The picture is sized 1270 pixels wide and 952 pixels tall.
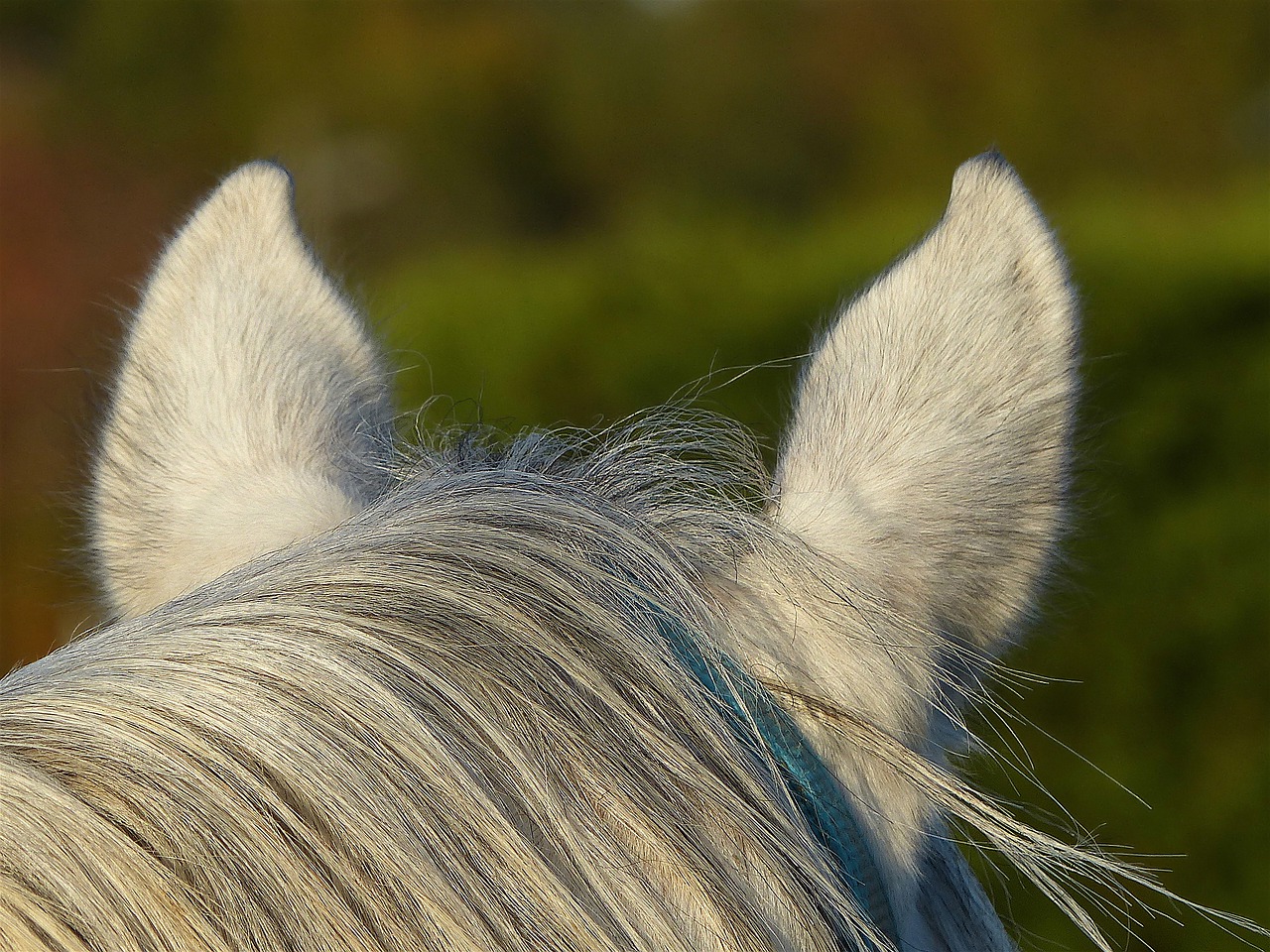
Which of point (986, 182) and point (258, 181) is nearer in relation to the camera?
point (986, 182)

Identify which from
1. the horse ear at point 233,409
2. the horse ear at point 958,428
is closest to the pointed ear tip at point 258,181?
the horse ear at point 233,409

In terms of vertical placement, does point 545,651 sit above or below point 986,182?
below

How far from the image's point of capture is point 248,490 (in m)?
1.44

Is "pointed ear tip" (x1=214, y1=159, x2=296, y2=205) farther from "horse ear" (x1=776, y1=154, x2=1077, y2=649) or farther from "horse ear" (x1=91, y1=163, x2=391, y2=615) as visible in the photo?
"horse ear" (x1=776, y1=154, x2=1077, y2=649)

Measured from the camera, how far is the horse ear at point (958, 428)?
1227 mm

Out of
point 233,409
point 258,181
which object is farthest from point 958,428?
point 258,181

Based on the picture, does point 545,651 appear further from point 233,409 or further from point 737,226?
point 737,226

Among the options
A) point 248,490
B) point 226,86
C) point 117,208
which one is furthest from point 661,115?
point 248,490

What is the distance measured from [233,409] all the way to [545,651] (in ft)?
2.19

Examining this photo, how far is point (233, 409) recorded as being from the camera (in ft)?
4.89

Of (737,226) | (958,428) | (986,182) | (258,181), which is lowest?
(737,226)

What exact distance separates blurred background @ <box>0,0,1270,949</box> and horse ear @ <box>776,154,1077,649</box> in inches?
5.7

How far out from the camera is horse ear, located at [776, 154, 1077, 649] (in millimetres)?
1227

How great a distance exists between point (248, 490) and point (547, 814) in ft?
2.19
